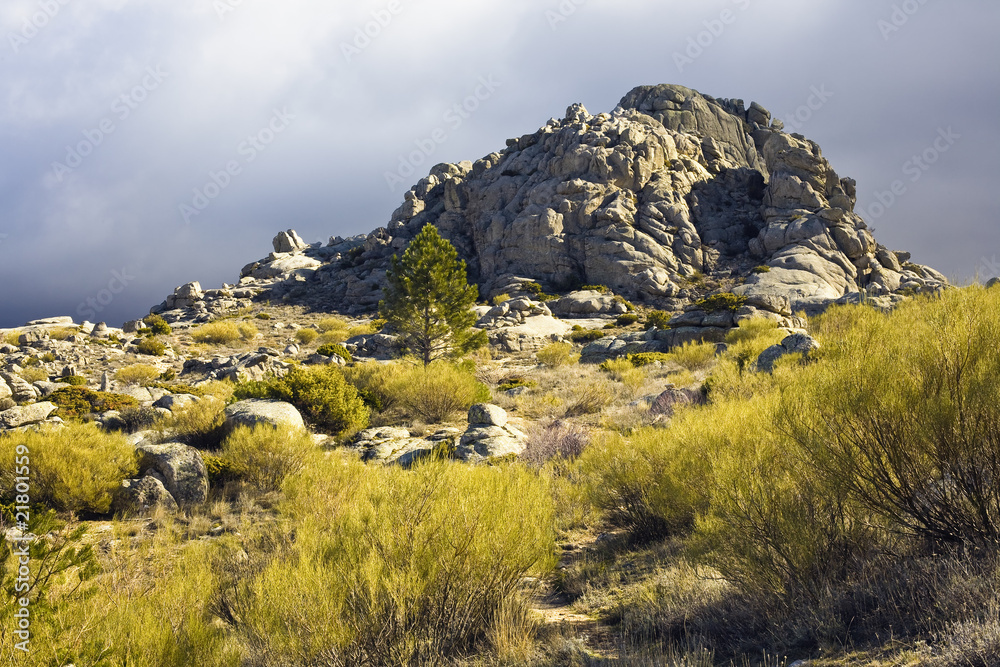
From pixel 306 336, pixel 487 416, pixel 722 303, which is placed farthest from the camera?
pixel 306 336

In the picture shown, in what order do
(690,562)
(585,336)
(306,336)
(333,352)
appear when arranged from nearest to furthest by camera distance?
(690,562) → (333,352) → (585,336) → (306,336)

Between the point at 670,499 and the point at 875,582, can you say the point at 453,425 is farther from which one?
the point at 875,582

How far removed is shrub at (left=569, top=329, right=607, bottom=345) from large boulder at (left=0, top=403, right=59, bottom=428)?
24.4 m

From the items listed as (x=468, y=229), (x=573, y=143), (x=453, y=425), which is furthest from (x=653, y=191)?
(x=453, y=425)

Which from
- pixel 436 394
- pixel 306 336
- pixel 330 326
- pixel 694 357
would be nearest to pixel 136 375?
pixel 306 336

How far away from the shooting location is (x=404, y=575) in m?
3.85

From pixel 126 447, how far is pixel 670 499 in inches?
332

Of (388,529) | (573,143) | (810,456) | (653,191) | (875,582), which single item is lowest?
(875,582)

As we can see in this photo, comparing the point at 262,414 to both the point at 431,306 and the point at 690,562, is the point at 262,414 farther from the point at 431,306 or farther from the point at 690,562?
the point at 431,306

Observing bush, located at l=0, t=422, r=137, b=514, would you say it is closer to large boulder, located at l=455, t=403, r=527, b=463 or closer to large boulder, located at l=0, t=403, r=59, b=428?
large boulder, located at l=0, t=403, r=59, b=428

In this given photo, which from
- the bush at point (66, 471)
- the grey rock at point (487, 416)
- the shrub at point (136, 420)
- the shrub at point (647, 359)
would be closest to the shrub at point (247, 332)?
the shrub at point (136, 420)

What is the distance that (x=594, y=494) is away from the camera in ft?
23.2

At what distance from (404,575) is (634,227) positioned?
50.3 metres

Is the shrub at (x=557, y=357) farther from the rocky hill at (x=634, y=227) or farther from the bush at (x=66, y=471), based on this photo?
the rocky hill at (x=634, y=227)
